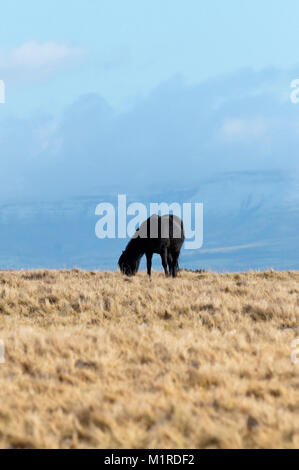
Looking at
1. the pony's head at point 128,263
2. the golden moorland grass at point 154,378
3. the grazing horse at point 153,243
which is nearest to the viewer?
the golden moorland grass at point 154,378

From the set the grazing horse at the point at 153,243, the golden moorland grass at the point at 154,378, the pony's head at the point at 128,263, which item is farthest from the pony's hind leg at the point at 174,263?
the golden moorland grass at the point at 154,378

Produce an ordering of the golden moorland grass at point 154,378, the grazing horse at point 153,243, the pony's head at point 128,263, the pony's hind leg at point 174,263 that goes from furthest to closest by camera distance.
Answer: the pony's hind leg at point 174,263 → the pony's head at point 128,263 → the grazing horse at point 153,243 → the golden moorland grass at point 154,378

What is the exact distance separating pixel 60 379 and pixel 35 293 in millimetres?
7994

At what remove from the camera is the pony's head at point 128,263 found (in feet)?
71.5

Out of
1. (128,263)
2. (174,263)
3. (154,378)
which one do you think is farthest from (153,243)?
(154,378)

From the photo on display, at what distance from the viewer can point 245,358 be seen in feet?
27.1

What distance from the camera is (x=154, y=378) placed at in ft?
23.9

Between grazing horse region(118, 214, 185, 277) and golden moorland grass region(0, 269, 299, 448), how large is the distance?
8041 mm

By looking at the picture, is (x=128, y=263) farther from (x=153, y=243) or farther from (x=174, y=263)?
(x=174, y=263)

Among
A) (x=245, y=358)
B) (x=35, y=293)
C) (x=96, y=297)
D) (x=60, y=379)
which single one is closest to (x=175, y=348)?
(x=245, y=358)

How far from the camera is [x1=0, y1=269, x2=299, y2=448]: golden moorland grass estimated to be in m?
5.60

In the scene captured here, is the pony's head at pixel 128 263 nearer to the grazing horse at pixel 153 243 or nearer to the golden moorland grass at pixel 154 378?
the grazing horse at pixel 153 243

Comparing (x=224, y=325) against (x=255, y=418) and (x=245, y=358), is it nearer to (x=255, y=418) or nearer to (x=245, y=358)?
(x=245, y=358)

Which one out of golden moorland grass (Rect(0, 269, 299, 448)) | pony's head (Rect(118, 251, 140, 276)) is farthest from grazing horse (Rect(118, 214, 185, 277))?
golden moorland grass (Rect(0, 269, 299, 448))
